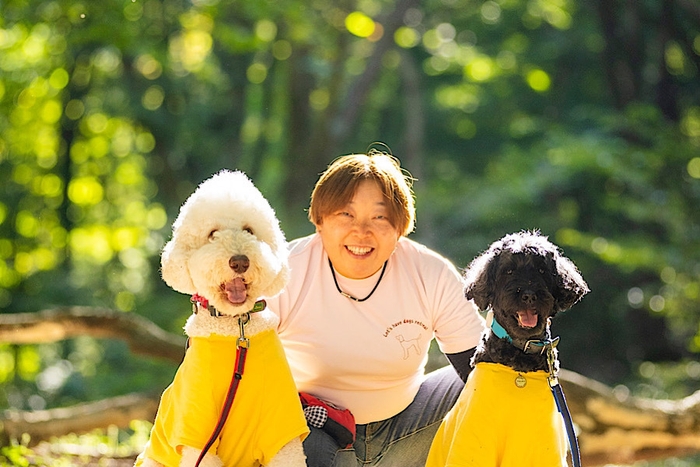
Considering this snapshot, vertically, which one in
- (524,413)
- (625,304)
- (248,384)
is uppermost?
(625,304)

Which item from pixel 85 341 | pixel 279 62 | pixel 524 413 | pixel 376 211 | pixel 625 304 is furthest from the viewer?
pixel 85 341

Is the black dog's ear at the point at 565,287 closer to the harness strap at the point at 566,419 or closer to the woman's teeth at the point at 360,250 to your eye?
the harness strap at the point at 566,419

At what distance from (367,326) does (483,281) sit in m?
0.69

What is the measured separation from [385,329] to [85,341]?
9.25 meters

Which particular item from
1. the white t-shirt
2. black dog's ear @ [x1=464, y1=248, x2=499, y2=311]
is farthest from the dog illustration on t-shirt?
black dog's ear @ [x1=464, y1=248, x2=499, y2=311]

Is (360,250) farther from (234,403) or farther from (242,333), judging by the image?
(234,403)

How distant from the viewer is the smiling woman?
2900mm

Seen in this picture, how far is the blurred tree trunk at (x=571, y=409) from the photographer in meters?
4.57

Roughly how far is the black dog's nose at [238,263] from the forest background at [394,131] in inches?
191

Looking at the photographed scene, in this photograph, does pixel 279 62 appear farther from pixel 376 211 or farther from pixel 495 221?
pixel 376 211

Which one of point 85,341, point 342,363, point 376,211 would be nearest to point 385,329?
point 342,363

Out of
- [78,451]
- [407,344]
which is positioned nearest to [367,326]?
[407,344]

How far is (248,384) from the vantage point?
2.43 metres

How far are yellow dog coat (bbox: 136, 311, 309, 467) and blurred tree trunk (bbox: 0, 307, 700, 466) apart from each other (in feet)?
7.71
